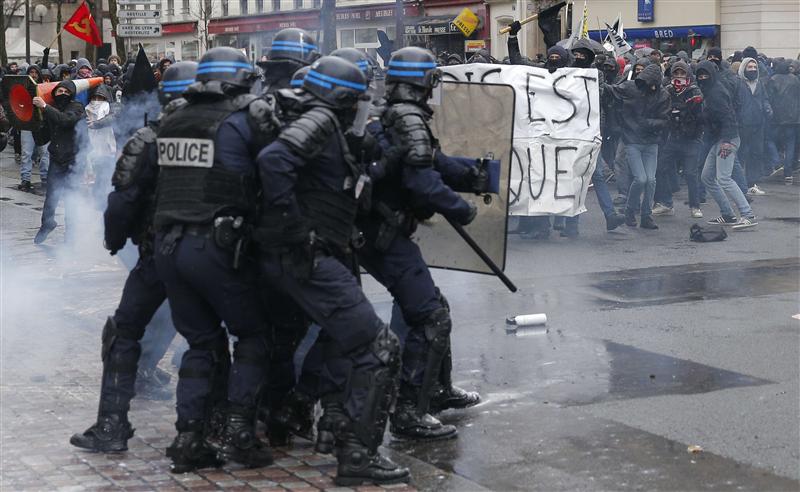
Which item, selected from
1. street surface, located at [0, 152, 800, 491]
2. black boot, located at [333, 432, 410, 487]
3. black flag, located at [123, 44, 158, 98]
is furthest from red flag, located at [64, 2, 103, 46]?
black boot, located at [333, 432, 410, 487]

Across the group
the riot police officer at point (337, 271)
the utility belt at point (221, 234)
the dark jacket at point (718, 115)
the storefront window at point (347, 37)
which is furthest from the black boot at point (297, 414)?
the storefront window at point (347, 37)

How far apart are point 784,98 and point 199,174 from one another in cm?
1389

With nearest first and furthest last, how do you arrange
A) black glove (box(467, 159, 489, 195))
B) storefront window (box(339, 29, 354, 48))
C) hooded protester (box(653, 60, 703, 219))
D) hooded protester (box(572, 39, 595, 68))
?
black glove (box(467, 159, 489, 195)), hooded protester (box(572, 39, 595, 68)), hooded protester (box(653, 60, 703, 219)), storefront window (box(339, 29, 354, 48))

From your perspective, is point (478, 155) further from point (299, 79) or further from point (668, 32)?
point (668, 32)

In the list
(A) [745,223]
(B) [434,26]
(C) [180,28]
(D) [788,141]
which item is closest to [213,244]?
(A) [745,223]

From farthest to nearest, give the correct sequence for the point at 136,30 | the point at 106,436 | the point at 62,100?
the point at 136,30 → the point at 62,100 → the point at 106,436

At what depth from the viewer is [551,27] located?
1573cm

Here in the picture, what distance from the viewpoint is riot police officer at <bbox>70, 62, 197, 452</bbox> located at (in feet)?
19.6

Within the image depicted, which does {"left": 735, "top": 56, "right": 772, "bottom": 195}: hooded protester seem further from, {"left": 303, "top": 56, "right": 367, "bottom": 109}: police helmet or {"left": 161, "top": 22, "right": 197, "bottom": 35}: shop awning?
{"left": 161, "top": 22, "right": 197, "bottom": 35}: shop awning

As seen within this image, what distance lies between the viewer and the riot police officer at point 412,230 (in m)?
6.05

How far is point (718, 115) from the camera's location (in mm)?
13984

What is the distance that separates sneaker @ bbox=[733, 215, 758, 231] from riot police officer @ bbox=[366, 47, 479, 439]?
8.04 meters

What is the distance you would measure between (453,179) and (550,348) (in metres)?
2.15

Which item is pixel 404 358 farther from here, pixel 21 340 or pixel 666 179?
pixel 666 179
